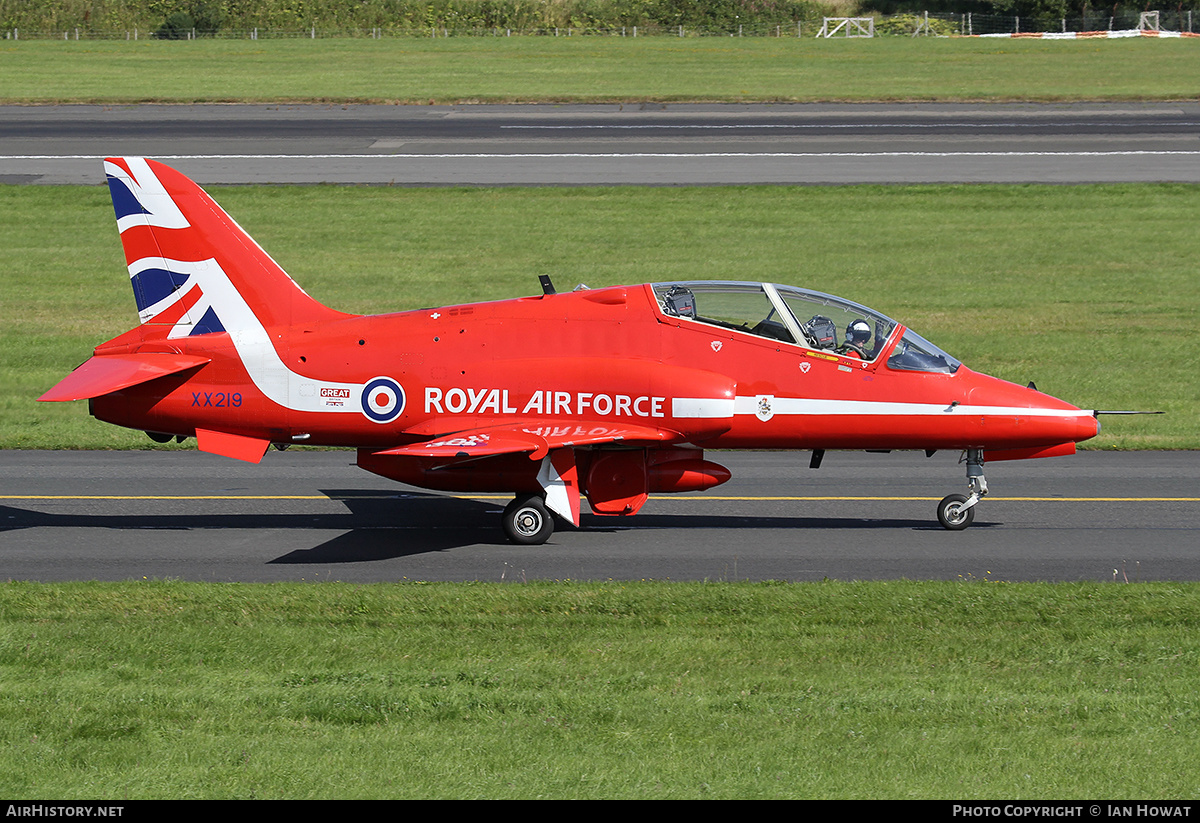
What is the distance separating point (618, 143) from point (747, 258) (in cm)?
1276

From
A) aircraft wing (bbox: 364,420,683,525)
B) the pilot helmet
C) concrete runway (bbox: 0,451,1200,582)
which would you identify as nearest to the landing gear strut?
concrete runway (bbox: 0,451,1200,582)

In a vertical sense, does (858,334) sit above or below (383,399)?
above

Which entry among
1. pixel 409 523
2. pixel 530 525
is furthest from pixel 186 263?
pixel 530 525

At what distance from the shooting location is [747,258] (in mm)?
31062

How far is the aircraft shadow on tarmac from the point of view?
15.2m

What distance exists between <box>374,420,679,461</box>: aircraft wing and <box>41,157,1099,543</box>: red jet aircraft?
0.05 m

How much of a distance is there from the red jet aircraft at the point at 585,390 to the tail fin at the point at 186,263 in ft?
0.32

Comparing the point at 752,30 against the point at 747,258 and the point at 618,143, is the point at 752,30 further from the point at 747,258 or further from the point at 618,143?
the point at 747,258

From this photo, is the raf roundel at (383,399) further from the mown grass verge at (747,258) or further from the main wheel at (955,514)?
the mown grass verge at (747,258)

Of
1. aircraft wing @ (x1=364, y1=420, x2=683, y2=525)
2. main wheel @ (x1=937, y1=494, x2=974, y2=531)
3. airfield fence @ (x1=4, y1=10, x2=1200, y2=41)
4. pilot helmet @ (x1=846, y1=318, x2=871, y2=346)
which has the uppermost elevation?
airfield fence @ (x1=4, y1=10, x2=1200, y2=41)

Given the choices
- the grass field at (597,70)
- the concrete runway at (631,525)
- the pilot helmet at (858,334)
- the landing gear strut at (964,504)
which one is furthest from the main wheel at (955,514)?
the grass field at (597,70)

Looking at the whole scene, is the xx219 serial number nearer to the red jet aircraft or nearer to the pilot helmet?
the red jet aircraft

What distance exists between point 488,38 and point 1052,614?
2564 inches

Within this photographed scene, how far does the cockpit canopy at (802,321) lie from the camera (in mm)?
15039
